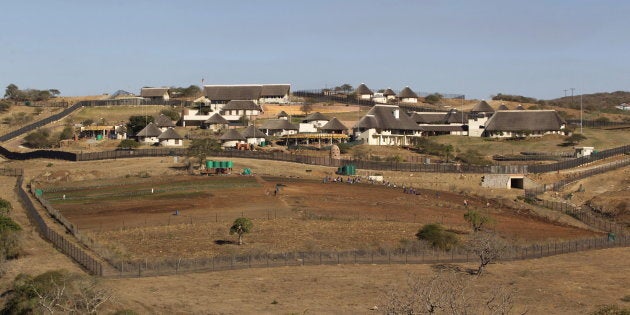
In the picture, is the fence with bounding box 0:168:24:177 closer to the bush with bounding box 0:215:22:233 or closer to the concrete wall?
the bush with bounding box 0:215:22:233

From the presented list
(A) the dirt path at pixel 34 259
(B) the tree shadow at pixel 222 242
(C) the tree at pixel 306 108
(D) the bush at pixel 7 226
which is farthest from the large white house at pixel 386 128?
(D) the bush at pixel 7 226


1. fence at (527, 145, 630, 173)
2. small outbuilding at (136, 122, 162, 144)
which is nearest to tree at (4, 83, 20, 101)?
small outbuilding at (136, 122, 162, 144)

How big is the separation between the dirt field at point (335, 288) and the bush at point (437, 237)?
4464mm

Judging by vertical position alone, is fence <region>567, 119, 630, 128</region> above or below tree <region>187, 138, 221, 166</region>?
above

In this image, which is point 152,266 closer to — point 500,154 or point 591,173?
point 591,173

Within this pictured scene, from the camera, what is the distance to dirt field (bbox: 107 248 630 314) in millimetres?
42781

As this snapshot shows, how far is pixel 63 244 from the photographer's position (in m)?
55.6

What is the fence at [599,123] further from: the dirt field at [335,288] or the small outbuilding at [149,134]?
the dirt field at [335,288]

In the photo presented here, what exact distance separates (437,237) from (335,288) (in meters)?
14.7

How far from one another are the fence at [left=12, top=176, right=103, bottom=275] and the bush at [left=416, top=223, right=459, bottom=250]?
75.4 ft

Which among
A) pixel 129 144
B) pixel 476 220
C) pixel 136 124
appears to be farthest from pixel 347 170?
pixel 136 124

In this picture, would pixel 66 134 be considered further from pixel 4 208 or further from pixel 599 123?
pixel 599 123

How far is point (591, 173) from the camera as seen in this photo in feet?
316

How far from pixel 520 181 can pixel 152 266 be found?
56116mm
